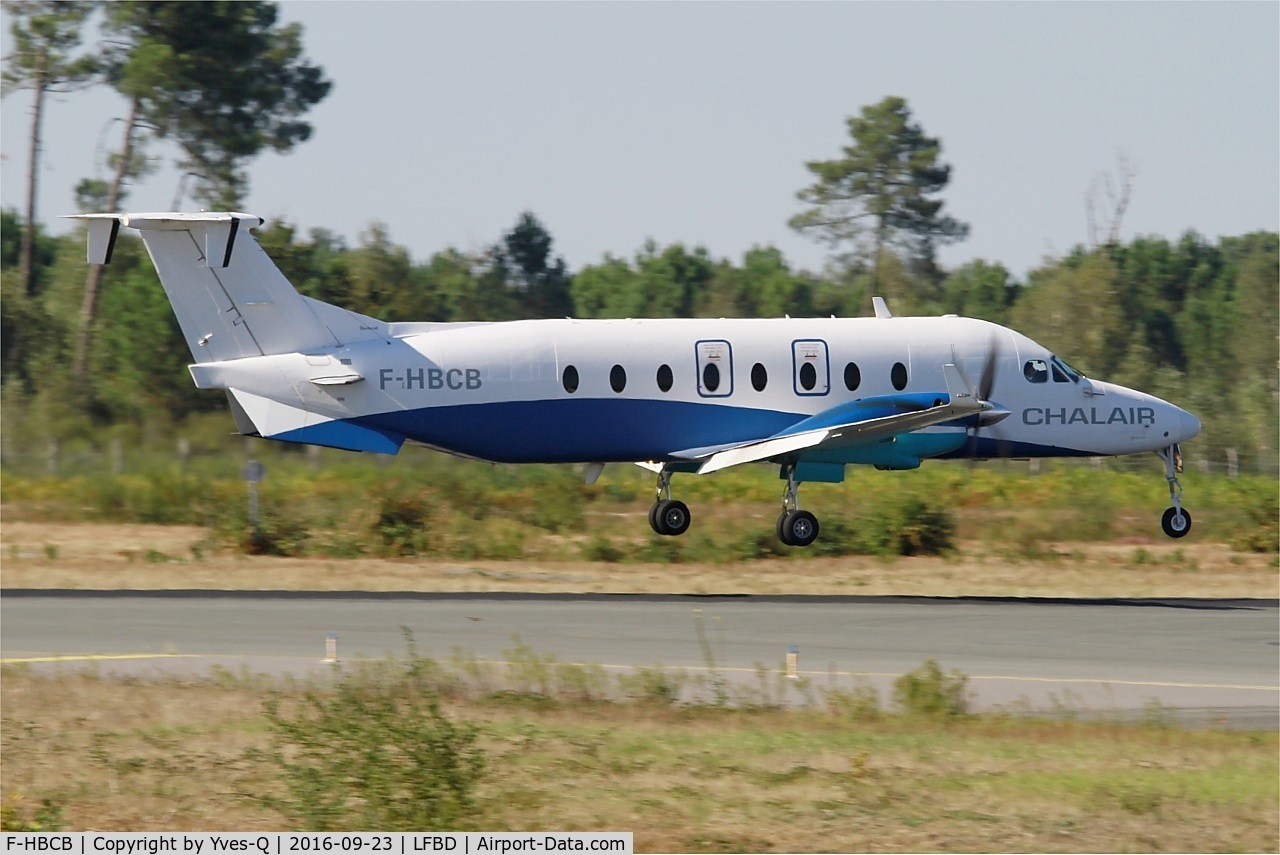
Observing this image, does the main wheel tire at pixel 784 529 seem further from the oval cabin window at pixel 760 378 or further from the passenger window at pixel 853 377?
the passenger window at pixel 853 377

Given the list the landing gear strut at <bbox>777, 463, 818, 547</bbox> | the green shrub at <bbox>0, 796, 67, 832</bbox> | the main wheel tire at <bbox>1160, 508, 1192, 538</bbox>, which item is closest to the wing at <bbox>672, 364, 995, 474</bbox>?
the landing gear strut at <bbox>777, 463, 818, 547</bbox>

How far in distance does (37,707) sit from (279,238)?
3410cm

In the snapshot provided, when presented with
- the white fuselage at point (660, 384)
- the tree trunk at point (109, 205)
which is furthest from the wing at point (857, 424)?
the tree trunk at point (109, 205)

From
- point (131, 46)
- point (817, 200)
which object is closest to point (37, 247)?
point (131, 46)

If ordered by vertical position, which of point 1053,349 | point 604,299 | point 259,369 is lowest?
point 259,369

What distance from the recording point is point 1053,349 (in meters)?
56.3

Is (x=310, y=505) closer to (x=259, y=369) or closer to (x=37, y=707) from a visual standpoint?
(x=259, y=369)

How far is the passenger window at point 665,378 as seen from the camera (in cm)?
2873

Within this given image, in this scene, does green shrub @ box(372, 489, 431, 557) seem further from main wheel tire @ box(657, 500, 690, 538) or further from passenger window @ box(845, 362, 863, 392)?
passenger window @ box(845, 362, 863, 392)

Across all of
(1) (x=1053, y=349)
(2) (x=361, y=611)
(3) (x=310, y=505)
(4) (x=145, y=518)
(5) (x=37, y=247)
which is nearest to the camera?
(2) (x=361, y=611)

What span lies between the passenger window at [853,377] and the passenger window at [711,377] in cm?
236

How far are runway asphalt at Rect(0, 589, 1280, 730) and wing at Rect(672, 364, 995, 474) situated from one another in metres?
2.61

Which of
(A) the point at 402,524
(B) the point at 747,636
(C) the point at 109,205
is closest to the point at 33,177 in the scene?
(C) the point at 109,205

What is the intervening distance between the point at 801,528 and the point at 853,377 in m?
2.87
